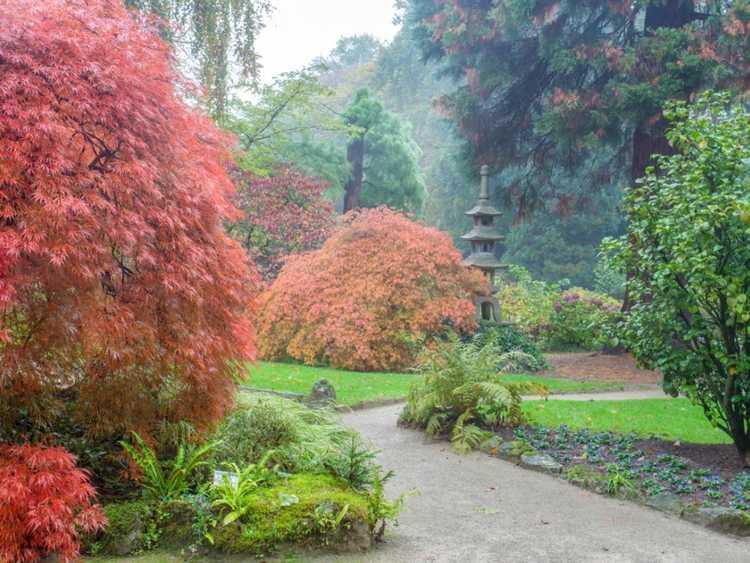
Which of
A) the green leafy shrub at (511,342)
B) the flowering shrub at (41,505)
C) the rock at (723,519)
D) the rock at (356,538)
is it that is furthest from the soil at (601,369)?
the flowering shrub at (41,505)

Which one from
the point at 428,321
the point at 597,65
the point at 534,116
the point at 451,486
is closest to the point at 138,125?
the point at 451,486

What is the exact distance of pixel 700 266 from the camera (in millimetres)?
5602

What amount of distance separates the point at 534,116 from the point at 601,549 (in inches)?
527

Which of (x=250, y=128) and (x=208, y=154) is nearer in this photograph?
(x=208, y=154)

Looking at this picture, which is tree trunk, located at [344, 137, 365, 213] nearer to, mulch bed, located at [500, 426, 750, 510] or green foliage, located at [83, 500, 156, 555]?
mulch bed, located at [500, 426, 750, 510]

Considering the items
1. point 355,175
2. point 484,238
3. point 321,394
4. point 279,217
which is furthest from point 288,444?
point 355,175

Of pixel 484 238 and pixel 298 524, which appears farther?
pixel 484 238

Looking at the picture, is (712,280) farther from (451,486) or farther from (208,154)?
(208,154)

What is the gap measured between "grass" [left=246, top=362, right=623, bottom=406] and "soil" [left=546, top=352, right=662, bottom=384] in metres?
0.85

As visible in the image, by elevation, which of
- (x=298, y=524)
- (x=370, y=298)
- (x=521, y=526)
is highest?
(x=370, y=298)

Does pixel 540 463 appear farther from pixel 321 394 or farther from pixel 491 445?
pixel 321 394

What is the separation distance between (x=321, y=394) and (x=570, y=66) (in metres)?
8.85

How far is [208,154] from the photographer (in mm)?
5203

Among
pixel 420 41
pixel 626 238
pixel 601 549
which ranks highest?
pixel 420 41
